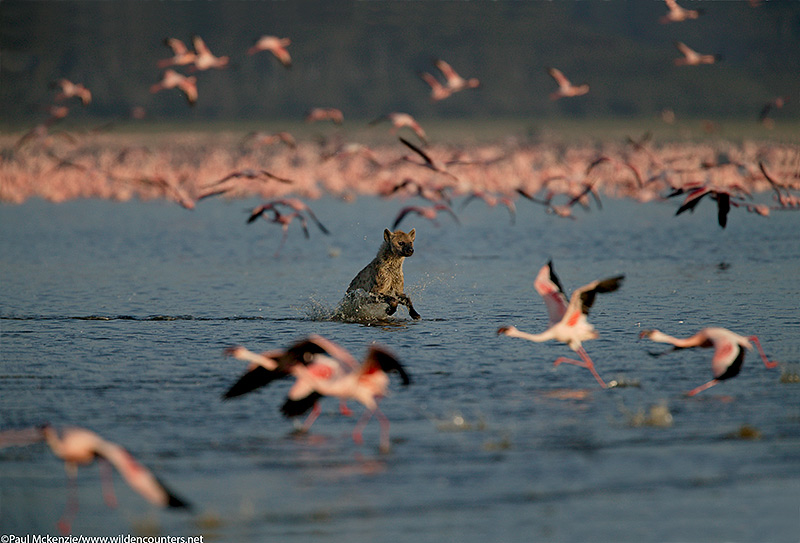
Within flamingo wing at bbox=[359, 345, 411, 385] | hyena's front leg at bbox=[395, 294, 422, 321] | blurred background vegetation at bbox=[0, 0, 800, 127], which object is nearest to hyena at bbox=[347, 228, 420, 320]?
hyena's front leg at bbox=[395, 294, 422, 321]

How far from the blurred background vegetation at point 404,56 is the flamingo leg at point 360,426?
10959 cm

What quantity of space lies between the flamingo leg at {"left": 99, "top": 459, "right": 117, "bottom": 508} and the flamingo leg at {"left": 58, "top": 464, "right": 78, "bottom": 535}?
0.57ft

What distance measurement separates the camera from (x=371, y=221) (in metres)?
32.8

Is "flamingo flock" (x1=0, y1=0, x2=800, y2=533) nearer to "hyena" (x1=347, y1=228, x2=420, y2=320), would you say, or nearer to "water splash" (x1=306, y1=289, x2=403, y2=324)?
"hyena" (x1=347, y1=228, x2=420, y2=320)

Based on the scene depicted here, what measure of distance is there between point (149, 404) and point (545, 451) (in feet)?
11.5

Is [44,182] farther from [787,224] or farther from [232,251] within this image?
[787,224]

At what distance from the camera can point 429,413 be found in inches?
378

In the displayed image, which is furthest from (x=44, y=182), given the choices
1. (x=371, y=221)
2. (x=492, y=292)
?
(x=492, y=292)

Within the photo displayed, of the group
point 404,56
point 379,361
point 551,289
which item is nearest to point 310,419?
point 379,361

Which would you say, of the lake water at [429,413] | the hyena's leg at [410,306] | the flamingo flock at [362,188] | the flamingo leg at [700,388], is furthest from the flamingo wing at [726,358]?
the hyena's leg at [410,306]

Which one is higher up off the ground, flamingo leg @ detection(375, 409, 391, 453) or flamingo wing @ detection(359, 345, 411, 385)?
flamingo wing @ detection(359, 345, 411, 385)

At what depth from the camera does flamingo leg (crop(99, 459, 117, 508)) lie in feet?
24.2

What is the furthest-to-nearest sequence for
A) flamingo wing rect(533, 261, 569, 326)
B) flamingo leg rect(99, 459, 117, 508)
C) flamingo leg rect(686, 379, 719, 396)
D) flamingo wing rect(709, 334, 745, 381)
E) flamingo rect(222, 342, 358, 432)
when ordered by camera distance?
flamingo wing rect(533, 261, 569, 326) → flamingo leg rect(686, 379, 719, 396) → flamingo wing rect(709, 334, 745, 381) → flamingo rect(222, 342, 358, 432) → flamingo leg rect(99, 459, 117, 508)

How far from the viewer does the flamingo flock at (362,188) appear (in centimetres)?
805
